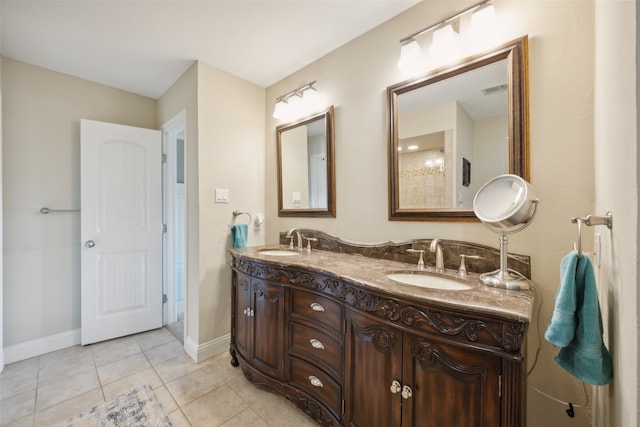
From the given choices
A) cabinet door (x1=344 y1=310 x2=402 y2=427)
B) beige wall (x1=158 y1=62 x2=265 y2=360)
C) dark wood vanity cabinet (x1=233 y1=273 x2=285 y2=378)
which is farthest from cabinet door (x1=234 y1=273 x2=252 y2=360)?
cabinet door (x1=344 y1=310 x2=402 y2=427)

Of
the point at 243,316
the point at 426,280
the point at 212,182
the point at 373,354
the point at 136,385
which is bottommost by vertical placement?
the point at 136,385

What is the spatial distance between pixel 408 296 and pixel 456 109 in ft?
3.52

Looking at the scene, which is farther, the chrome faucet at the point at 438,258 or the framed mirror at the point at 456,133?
the chrome faucet at the point at 438,258

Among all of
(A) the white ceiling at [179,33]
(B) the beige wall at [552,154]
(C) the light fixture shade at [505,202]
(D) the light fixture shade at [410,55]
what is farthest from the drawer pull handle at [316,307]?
(A) the white ceiling at [179,33]

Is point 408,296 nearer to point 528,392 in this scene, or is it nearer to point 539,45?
point 528,392

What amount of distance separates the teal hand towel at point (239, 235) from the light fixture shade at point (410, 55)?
5.54 feet

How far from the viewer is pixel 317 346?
1397 mm

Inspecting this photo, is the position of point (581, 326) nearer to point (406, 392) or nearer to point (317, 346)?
point (406, 392)

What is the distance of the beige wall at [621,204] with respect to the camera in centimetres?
46

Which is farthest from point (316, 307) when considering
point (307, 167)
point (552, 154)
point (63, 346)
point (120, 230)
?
point (63, 346)

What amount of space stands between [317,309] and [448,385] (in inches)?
26.7

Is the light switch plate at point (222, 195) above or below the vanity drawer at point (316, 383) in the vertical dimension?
above

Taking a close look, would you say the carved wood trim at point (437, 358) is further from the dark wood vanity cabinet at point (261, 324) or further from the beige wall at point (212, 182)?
the beige wall at point (212, 182)

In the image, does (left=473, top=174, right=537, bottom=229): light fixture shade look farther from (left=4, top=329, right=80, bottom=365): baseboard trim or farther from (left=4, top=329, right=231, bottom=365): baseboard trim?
(left=4, top=329, right=80, bottom=365): baseboard trim
